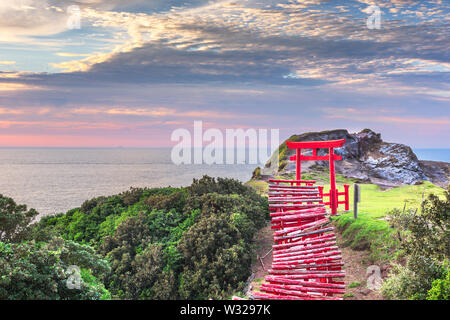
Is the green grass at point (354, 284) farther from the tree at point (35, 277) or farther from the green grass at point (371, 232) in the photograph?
the tree at point (35, 277)

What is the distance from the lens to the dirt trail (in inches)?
516

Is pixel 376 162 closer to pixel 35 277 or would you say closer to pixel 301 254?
pixel 301 254

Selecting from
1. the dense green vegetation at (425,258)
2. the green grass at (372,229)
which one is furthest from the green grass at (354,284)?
the dense green vegetation at (425,258)

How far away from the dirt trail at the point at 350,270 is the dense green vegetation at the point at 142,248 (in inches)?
25.2

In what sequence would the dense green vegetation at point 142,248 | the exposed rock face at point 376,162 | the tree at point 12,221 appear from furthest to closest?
the exposed rock face at point 376,162, the tree at point 12,221, the dense green vegetation at point 142,248

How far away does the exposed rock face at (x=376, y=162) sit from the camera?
129 ft

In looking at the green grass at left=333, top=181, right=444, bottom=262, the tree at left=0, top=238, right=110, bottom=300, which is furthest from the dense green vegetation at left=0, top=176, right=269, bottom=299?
the green grass at left=333, top=181, right=444, bottom=262

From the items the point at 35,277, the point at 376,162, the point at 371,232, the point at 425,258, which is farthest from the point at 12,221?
the point at 376,162

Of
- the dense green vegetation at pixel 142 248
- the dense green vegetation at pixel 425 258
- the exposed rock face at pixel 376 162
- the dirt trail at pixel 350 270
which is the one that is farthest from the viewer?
the exposed rock face at pixel 376 162

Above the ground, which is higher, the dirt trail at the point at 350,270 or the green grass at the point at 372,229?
the green grass at the point at 372,229

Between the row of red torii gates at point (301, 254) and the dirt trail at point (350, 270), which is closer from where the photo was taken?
the row of red torii gates at point (301, 254)

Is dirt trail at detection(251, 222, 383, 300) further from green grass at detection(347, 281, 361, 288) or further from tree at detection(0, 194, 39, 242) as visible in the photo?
tree at detection(0, 194, 39, 242)
